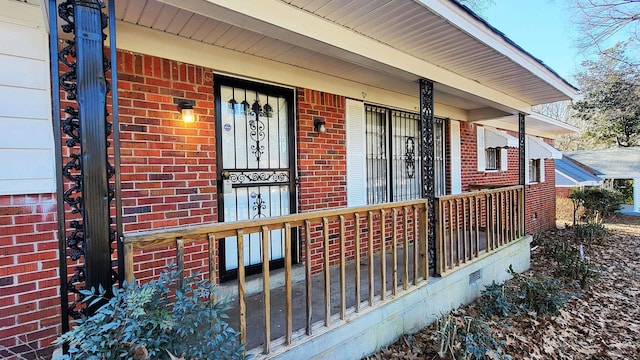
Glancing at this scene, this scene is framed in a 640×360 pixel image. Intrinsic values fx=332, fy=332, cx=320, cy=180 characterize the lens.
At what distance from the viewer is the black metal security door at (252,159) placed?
11.5 ft

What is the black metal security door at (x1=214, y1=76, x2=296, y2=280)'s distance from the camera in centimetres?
351

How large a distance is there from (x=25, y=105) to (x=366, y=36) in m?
2.79

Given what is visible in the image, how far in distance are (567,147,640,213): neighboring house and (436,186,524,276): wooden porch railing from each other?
13.8 meters

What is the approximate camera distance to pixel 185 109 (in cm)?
308

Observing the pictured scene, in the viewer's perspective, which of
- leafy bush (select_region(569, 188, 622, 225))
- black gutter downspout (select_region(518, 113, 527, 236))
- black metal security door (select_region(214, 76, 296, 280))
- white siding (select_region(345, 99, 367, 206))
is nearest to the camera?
black metal security door (select_region(214, 76, 296, 280))

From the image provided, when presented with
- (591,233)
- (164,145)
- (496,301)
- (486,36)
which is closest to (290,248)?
(164,145)

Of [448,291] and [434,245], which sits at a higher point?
[434,245]

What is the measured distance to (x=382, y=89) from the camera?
5027 mm

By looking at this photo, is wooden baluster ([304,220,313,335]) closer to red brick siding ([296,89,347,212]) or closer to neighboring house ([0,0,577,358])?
neighboring house ([0,0,577,358])

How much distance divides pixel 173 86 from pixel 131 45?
450mm

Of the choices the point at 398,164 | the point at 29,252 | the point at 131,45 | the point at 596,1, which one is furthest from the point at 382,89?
the point at 596,1

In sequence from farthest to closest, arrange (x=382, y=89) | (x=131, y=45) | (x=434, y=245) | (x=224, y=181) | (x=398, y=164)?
(x=398, y=164) < (x=382, y=89) < (x=434, y=245) < (x=224, y=181) < (x=131, y=45)

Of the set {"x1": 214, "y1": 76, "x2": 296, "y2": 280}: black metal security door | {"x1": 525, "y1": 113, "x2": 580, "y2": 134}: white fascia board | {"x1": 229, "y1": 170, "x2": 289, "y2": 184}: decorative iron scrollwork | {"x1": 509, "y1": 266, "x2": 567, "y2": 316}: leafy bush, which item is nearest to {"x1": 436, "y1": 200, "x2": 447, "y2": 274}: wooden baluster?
{"x1": 509, "y1": 266, "x2": 567, "y2": 316}: leafy bush

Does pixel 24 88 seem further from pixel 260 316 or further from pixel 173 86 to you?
pixel 260 316
